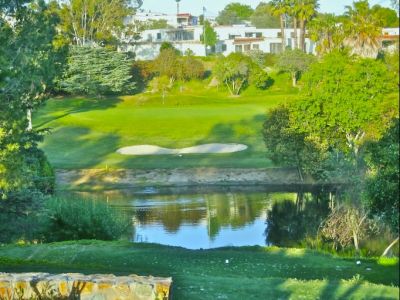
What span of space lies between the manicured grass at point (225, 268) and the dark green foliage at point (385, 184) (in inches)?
45.9

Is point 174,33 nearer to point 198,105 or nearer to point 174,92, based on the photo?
point 174,92

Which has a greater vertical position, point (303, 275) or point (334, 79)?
point (334, 79)

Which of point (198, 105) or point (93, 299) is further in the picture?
point (198, 105)

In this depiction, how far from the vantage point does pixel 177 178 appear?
51656mm

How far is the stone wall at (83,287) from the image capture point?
1347cm

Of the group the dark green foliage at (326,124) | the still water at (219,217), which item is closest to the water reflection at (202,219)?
the still water at (219,217)

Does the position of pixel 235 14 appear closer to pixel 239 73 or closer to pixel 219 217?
pixel 239 73

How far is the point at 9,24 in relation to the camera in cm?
2508

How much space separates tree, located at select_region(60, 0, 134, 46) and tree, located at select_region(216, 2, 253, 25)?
53846 mm

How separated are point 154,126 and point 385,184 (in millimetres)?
52825

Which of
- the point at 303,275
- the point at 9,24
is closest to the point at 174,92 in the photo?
the point at 9,24

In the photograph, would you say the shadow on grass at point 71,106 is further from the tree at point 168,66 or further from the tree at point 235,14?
the tree at point 235,14

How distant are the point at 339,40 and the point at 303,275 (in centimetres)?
1550

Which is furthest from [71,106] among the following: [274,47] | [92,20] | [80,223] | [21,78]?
[21,78]
